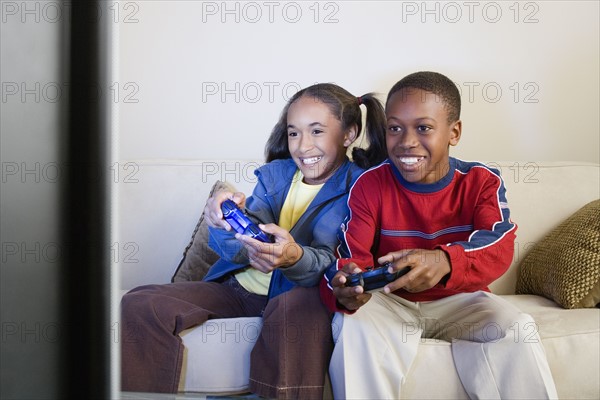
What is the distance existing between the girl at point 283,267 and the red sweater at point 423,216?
5cm

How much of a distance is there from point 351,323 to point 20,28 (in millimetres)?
1015

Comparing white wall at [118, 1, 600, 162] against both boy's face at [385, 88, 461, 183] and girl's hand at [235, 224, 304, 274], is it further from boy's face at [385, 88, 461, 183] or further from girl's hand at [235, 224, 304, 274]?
girl's hand at [235, 224, 304, 274]

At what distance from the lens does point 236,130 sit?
1.70 m

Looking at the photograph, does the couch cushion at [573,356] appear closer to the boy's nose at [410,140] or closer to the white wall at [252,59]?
the boy's nose at [410,140]

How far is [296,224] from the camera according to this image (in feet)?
4.27

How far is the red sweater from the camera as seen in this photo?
120cm

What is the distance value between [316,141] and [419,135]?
199 millimetres

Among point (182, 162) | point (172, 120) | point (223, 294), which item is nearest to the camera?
point (223, 294)

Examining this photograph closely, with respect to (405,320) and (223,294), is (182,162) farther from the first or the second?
(405,320)

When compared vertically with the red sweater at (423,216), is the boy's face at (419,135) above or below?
above

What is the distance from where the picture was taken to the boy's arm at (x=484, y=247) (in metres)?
1.12

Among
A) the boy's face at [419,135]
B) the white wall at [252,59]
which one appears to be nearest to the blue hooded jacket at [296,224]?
the boy's face at [419,135]

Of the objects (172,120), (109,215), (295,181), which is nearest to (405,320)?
(295,181)

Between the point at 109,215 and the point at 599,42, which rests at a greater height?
the point at 599,42
